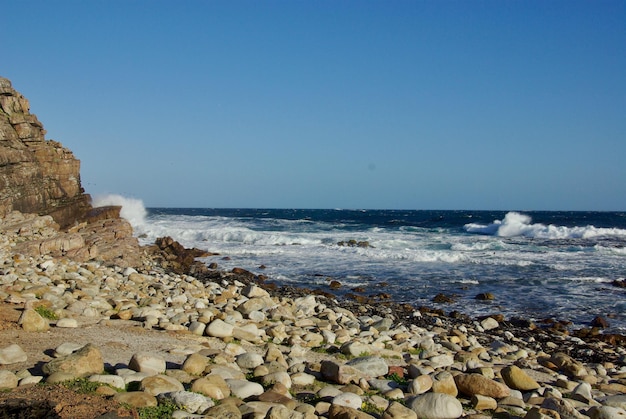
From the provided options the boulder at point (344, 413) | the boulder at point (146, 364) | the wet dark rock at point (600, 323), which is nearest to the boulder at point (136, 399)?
the boulder at point (146, 364)

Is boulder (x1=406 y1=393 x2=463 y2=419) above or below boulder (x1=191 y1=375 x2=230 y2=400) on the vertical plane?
below

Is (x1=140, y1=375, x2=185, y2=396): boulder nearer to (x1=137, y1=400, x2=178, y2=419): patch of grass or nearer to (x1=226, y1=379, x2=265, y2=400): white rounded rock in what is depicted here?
(x1=137, y1=400, x2=178, y2=419): patch of grass

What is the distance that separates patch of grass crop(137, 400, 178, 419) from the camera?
3918mm

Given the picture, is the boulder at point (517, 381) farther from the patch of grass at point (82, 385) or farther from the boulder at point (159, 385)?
the patch of grass at point (82, 385)

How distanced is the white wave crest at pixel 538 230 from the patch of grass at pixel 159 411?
3995 centimetres

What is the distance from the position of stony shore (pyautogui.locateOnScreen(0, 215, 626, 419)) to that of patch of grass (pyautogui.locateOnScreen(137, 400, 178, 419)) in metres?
0.04

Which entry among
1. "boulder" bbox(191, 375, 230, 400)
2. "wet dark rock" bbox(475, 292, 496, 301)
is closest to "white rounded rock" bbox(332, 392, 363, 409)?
"boulder" bbox(191, 375, 230, 400)

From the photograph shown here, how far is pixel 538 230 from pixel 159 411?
141 feet

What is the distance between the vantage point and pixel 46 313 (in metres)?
7.47

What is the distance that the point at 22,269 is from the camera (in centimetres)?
1144

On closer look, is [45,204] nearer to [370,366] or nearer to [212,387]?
[370,366]

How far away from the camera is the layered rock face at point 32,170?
780 inches

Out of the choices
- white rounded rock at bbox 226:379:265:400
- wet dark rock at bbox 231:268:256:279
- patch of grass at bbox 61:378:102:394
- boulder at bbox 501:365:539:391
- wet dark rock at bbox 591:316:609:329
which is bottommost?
wet dark rock at bbox 231:268:256:279

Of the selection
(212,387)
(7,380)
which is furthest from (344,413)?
(7,380)
